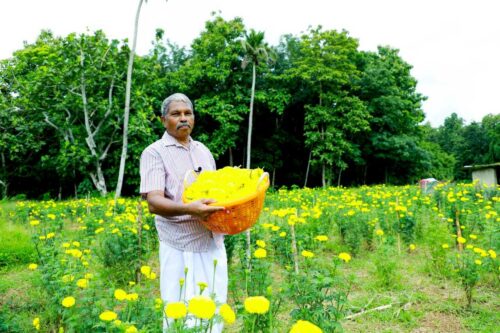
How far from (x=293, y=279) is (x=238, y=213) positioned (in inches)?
35.5

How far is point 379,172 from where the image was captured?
97.5 feet

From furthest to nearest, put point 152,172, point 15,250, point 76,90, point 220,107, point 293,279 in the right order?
point 220,107, point 76,90, point 15,250, point 293,279, point 152,172

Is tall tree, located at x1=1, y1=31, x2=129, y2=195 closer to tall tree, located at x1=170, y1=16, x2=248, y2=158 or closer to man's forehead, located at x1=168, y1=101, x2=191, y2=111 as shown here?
tall tree, located at x1=170, y1=16, x2=248, y2=158

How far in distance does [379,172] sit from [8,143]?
79.8 feet

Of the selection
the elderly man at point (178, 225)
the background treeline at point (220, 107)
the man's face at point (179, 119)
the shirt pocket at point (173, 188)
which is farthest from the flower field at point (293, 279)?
the background treeline at point (220, 107)

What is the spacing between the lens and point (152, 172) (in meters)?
2.13

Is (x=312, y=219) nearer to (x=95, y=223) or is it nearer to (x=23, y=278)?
(x=95, y=223)

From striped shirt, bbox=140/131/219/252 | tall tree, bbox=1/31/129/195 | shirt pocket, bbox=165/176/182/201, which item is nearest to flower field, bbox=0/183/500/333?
striped shirt, bbox=140/131/219/252

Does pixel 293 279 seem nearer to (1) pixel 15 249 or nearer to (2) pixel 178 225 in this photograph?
(2) pixel 178 225

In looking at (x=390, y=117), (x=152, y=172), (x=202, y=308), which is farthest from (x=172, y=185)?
(x=390, y=117)

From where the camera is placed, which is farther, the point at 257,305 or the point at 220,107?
the point at 220,107

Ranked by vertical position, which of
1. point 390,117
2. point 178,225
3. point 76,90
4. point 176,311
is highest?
point 390,117

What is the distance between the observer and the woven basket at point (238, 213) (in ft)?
5.84

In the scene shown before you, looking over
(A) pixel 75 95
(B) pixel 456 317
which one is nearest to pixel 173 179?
(B) pixel 456 317
